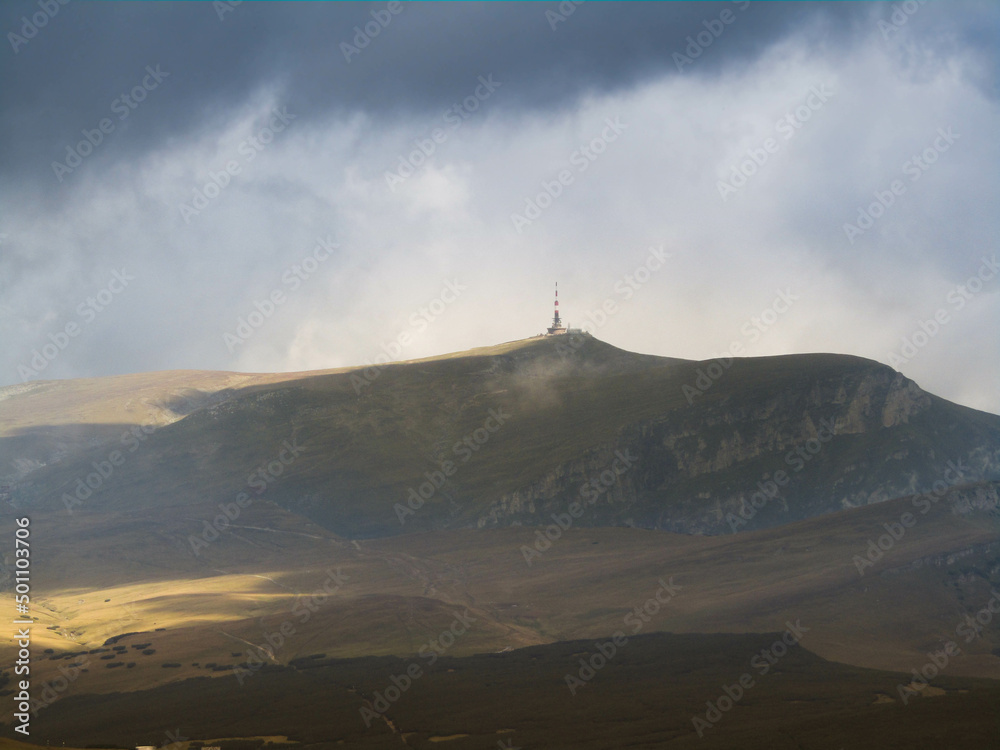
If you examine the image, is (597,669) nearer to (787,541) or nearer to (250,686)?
(250,686)

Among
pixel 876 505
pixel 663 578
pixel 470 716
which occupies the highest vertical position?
pixel 876 505

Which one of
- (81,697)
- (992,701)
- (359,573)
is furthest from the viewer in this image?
(359,573)

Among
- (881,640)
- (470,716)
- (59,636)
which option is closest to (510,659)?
(470,716)

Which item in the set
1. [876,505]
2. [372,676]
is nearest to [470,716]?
[372,676]

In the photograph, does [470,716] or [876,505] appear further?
[876,505]

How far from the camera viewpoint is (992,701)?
7662 centimetres

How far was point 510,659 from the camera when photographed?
109438 mm

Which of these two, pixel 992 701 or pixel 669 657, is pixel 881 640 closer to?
pixel 669 657

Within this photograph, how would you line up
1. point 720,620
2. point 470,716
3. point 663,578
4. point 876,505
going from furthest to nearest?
point 876,505 → point 663,578 → point 720,620 → point 470,716

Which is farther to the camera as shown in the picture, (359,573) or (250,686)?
(359,573)

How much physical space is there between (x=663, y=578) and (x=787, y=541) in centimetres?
2557

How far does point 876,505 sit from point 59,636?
14075cm

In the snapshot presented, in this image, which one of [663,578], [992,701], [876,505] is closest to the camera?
[992,701]

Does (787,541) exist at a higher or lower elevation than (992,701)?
higher
